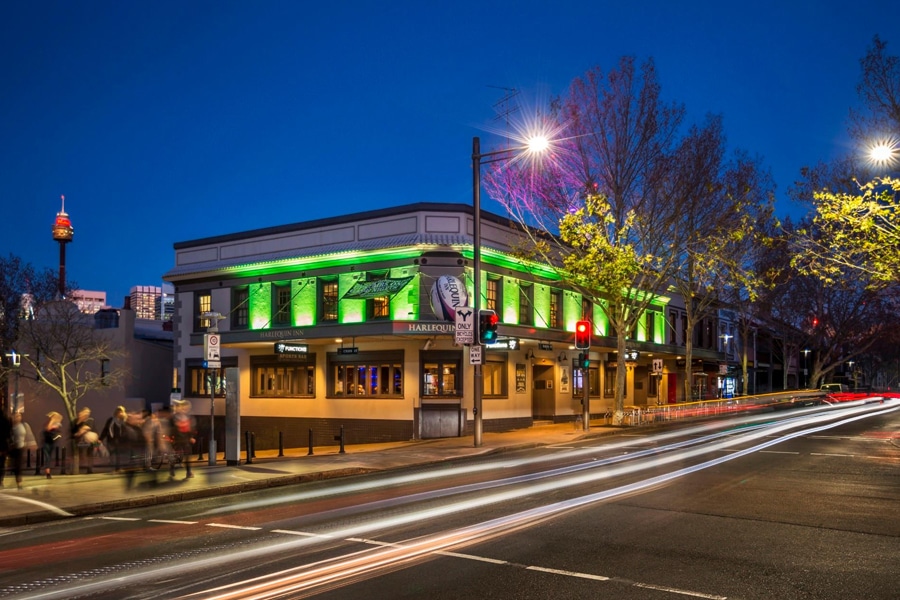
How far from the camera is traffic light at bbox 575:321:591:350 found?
1118 inches

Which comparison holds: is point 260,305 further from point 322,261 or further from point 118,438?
point 118,438

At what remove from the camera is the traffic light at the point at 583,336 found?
28406mm

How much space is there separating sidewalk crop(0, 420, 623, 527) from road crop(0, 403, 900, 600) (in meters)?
0.67

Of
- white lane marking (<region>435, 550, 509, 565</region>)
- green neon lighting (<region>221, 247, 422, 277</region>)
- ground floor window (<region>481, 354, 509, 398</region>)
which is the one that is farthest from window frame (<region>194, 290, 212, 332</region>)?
white lane marking (<region>435, 550, 509, 565</region>)

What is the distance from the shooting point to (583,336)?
28.5 metres

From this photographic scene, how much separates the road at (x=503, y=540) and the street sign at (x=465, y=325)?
6925mm

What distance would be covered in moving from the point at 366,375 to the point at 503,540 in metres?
22.7

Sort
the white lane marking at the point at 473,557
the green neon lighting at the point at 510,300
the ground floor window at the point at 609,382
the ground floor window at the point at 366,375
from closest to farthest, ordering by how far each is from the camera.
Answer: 1. the white lane marking at the point at 473,557
2. the ground floor window at the point at 366,375
3. the green neon lighting at the point at 510,300
4. the ground floor window at the point at 609,382

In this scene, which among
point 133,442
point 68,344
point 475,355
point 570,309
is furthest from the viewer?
point 570,309

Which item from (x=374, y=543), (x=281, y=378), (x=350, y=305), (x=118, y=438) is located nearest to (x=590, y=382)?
(x=350, y=305)

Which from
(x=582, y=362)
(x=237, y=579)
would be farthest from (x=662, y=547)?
→ (x=582, y=362)

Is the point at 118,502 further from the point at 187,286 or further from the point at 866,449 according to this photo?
the point at 187,286

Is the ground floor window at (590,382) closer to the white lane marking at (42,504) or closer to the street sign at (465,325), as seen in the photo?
the street sign at (465,325)

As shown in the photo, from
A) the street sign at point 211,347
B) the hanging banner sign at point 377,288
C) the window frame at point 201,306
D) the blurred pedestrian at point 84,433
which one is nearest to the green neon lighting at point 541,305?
the hanging banner sign at point 377,288
